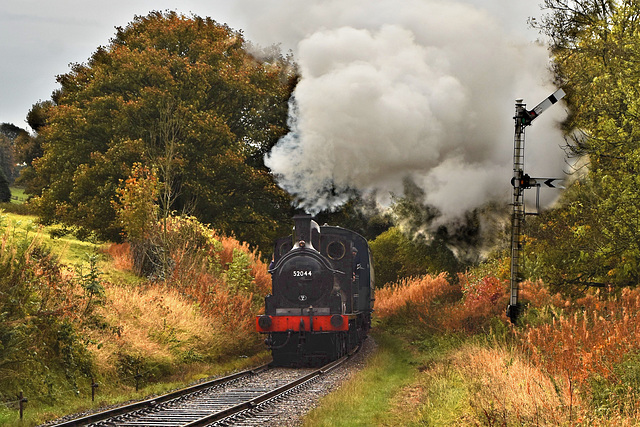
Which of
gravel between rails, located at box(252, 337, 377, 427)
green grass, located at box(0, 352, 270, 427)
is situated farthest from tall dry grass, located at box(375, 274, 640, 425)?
green grass, located at box(0, 352, 270, 427)

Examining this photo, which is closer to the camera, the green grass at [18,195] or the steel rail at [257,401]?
the steel rail at [257,401]

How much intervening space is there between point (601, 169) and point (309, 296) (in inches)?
297

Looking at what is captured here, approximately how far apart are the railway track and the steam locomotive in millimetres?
1844

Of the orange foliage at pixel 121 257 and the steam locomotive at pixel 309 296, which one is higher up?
the orange foliage at pixel 121 257

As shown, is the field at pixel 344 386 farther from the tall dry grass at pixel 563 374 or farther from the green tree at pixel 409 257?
the green tree at pixel 409 257

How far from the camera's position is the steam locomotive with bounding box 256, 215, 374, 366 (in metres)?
17.1

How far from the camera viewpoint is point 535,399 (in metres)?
7.80

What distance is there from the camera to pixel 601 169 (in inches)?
663

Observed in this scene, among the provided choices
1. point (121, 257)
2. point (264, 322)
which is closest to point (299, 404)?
point (264, 322)

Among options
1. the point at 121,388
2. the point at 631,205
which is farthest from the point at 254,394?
the point at 631,205

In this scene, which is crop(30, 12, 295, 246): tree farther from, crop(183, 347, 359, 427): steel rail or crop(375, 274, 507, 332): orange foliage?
crop(183, 347, 359, 427): steel rail

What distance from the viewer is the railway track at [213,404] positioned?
9883 millimetres

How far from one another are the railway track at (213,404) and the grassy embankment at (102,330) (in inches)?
30.2

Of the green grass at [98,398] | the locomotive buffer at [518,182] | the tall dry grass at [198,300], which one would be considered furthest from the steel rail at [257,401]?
the locomotive buffer at [518,182]
